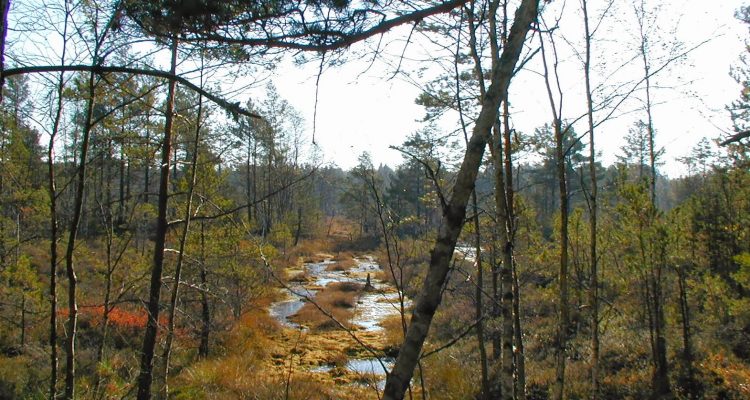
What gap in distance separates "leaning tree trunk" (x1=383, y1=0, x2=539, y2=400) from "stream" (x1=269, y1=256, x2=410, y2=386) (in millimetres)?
10829

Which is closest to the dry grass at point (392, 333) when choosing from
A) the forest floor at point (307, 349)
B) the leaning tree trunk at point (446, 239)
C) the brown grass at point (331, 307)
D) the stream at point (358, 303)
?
the forest floor at point (307, 349)

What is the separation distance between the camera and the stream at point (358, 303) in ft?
45.7

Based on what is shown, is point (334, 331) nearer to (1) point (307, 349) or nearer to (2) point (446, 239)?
(1) point (307, 349)

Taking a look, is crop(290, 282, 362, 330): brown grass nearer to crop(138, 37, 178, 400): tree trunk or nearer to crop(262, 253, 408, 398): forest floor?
crop(262, 253, 408, 398): forest floor

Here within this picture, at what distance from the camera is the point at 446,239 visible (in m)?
2.02

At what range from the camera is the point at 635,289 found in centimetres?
1416

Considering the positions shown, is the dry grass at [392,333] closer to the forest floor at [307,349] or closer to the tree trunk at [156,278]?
the forest floor at [307,349]

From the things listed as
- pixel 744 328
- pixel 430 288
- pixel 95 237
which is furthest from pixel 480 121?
pixel 95 237

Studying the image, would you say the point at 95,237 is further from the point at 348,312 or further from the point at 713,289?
the point at 713,289

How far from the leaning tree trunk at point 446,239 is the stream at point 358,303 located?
10829 millimetres

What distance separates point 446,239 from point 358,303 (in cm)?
1850

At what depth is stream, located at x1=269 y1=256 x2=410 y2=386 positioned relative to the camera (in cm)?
1393

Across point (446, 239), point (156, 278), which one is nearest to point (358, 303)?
point (156, 278)

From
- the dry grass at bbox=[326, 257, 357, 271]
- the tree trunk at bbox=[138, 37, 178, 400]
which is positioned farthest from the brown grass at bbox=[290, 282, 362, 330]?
the tree trunk at bbox=[138, 37, 178, 400]
